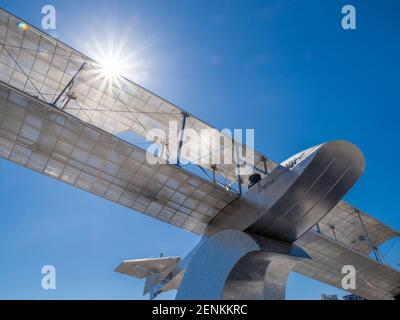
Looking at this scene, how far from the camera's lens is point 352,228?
977 inches

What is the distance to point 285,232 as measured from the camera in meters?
14.2

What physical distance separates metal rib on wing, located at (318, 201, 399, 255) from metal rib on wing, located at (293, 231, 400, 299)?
172 cm

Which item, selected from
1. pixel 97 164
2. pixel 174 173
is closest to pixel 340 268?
pixel 174 173


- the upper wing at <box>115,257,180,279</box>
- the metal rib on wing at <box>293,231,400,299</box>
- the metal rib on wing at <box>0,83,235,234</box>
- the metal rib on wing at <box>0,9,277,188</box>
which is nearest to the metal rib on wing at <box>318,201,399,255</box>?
the metal rib on wing at <box>293,231,400,299</box>

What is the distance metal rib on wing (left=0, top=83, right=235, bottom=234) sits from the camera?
41.9ft

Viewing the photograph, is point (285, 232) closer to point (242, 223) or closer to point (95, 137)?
point (242, 223)

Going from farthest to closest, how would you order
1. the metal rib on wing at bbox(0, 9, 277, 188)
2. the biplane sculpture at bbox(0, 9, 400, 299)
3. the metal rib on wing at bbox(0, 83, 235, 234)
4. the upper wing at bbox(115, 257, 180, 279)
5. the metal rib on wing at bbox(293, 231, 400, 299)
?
the upper wing at bbox(115, 257, 180, 279)
the metal rib on wing at bbox(293, 231, 400, 299)
the metal rib on wing at bbox(0, 9, 277, 188)
the metal rib on wing at bbox(0, 83, 235, 234)
the biplane sculpture at bbox(0, 9, 400, 299)

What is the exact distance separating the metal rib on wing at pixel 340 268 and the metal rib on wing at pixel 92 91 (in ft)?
18.7

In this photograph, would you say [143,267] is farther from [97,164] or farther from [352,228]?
[352,228]

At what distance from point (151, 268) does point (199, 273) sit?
11.3 meters

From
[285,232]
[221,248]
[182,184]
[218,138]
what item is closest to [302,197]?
[285,232]

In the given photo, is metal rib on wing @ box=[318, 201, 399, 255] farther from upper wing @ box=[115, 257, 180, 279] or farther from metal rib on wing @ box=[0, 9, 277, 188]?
upper wing @ box=[115, 257, 180, 279]

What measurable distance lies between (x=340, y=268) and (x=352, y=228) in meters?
3.22

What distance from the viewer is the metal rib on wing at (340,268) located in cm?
2064
